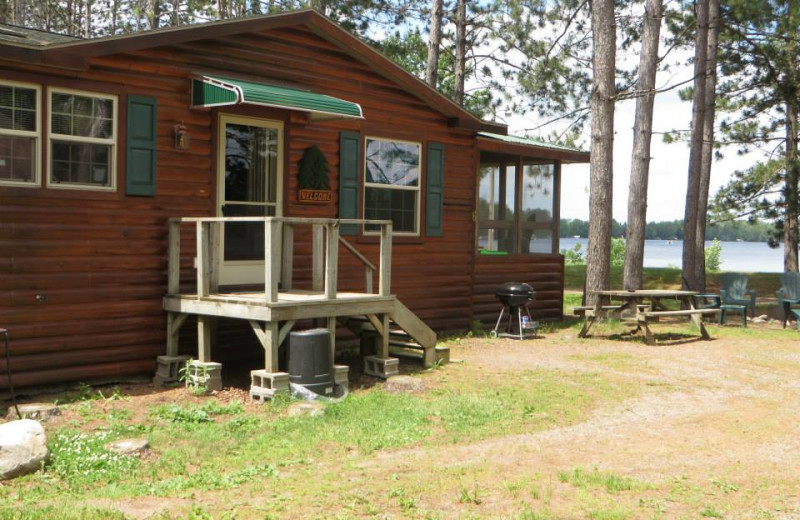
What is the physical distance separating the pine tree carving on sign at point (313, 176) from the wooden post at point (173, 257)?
1888 millimetres

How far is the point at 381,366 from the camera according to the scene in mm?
9664

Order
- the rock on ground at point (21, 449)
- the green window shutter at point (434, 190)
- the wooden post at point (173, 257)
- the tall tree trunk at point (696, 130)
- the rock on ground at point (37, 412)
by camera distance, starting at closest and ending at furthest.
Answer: the rock on ground at point (21, 449) → the rock on ground at point (37, 412) → the wooden post at point (173, 257) → the green window shutter at point (434, 190) → the tall tree trunk at point (696, 130)

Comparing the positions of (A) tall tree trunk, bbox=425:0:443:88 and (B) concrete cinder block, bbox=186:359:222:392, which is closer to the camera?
(B) concrete cinder block, bbox=186:359:222:392

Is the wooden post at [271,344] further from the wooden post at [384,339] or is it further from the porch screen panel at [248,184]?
the porch screen panel at [248,184]

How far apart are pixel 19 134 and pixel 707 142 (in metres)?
15.5

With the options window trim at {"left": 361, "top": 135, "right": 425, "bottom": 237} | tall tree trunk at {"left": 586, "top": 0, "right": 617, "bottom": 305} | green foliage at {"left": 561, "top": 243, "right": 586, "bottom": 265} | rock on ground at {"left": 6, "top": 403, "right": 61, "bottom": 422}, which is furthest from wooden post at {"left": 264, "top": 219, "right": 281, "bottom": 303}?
green foliage at {"left": 561, "top": 243, "right": 586, "bottom": 265}

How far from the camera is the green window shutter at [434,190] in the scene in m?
12.5

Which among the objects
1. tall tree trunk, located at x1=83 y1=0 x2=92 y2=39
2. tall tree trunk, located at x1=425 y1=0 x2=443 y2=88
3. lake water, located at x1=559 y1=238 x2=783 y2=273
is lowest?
lake water, located at x1=559 y1=238 x2=783 y2=273

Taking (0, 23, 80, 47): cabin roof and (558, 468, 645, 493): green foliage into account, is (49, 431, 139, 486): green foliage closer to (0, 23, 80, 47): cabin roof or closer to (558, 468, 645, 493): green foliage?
(558, 468, 645, 493): green foliage

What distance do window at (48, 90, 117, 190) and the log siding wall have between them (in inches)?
3.7

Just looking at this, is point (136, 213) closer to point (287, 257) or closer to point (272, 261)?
point (272, 261)

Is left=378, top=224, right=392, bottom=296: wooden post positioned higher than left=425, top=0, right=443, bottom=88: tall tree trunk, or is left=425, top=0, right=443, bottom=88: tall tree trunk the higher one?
left=425, top=0, right=443, bottom=88: tall tree trunk


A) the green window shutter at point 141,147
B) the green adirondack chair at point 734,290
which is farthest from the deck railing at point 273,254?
the green adirondack chair at point 734,290

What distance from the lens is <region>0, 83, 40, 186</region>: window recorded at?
8.12 meters
